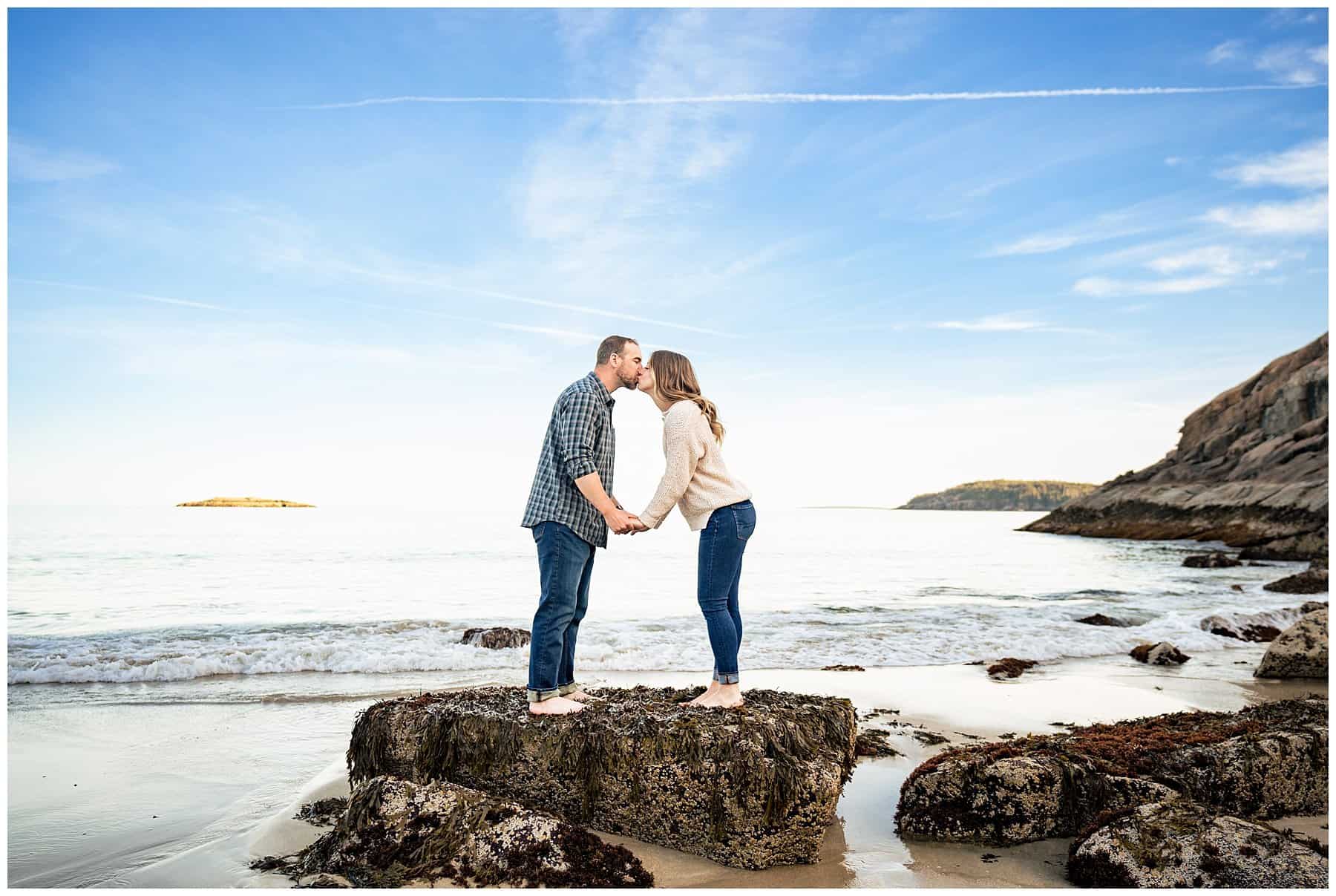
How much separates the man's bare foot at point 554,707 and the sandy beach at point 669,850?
0.74 metres

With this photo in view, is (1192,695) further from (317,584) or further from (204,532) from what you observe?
(204,532)

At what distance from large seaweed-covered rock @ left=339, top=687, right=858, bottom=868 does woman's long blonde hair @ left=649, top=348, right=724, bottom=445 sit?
5.51ft

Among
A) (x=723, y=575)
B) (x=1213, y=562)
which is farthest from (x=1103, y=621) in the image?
(x=1213, y=562)

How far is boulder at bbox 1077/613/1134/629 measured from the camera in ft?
47.4

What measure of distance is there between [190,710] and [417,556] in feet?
75.0

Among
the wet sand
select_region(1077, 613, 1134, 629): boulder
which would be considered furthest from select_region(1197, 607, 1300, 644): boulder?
select_region(1077, 613, 1134, 629): boulder

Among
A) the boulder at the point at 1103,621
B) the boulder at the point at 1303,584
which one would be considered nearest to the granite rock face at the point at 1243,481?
the boulder at the point at 1303,584

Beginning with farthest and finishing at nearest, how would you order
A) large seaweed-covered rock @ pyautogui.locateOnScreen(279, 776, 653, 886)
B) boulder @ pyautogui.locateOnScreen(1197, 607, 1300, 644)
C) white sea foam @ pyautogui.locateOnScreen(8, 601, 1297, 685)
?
boulder @ pyautogui.locateOnScreen(1197, 607, 1300, 644)
white sea foam @ pyautogui.locateOnScreen(8, 601, 1297, 685)
large seaweed-covered rock @ pyautogui.locateOnScreen(279, 776, 653, 886)

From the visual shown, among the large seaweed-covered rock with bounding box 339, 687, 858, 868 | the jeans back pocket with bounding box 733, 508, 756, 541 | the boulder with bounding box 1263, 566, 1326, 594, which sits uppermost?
the jeans back pocket with bounding box 733, 508, 756, 541

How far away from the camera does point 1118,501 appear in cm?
5406

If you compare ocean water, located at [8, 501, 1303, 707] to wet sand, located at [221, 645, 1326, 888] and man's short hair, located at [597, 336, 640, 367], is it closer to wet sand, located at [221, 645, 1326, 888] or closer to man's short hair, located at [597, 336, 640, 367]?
wet sand, located at [221, 645, 1326, 888]

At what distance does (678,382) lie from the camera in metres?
5.05

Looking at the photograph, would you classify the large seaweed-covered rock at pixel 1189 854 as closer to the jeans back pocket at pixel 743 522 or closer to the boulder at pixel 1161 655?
the jeans back pocket at pixel 743 522

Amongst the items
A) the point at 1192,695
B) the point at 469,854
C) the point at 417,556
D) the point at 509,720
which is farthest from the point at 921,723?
the point at 417,556
